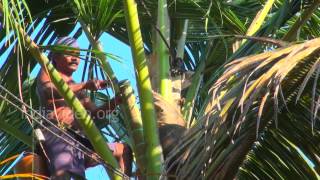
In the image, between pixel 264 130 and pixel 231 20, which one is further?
pixel 231 20

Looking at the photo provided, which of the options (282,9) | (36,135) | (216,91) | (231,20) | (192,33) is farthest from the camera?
(192,33)

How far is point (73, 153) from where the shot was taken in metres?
4.36

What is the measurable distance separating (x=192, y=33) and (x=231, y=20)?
2.13ft

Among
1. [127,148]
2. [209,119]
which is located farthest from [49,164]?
[209,119]

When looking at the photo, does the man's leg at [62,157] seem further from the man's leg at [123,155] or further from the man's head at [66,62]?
the man's head at [66,62]

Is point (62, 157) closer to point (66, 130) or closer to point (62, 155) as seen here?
point (62, 155)

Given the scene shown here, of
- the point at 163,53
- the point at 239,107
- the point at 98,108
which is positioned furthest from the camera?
the point at 163,53

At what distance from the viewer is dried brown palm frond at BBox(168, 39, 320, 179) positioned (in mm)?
3414

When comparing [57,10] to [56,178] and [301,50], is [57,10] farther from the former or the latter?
[301,50]

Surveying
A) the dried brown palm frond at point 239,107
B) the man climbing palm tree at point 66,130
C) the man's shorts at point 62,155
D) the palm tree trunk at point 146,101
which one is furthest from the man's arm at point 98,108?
the dried brown palm frond at point 239,107

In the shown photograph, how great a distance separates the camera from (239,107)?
357cm

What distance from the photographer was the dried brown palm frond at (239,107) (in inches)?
134

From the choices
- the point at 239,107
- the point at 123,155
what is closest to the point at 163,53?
the point at 123,155

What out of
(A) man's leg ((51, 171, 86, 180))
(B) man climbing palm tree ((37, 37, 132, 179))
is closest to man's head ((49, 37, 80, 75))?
(B) man climbing palm tree ((37, 37, 132, 179))
